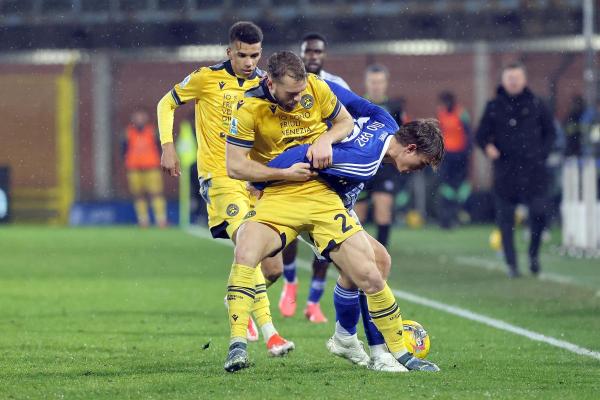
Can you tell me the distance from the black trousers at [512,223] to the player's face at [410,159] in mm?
7250

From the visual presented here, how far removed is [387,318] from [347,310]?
0.31 metres

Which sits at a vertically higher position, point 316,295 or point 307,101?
point 307,101

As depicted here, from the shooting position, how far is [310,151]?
7.71 metres

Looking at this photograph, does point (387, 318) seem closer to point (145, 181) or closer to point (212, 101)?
point (212, 101)

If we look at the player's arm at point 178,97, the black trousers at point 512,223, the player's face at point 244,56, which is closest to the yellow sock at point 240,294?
the player's arm at point 178,97

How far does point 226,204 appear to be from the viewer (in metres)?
9.23

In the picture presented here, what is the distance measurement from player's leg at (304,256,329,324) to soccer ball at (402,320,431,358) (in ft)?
8.38

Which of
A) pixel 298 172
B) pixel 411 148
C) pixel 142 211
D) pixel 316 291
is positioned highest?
pixel 411 148

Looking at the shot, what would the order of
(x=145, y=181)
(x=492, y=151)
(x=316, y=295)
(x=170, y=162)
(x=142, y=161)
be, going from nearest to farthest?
1. (x=170, y=162)
2. (x=316, y=295)
3. (x=492, y=151)
4. (x=142, y=161)
5. (x=145, y=181)

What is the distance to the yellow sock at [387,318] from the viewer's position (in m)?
7.82

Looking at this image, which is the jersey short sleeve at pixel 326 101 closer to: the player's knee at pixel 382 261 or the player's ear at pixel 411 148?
the player's ear at pixel 411 148

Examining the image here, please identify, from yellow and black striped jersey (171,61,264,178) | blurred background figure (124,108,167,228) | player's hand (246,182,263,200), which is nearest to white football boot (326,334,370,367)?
player's hand (246,182,263,200)

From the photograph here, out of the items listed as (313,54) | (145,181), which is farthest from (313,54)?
(145,181)

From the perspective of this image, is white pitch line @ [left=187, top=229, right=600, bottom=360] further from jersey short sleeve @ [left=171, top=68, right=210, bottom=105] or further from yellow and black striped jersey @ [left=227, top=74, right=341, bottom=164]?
jersey short sleeve @ [left=171, top=68, right=210, bottom=105]
